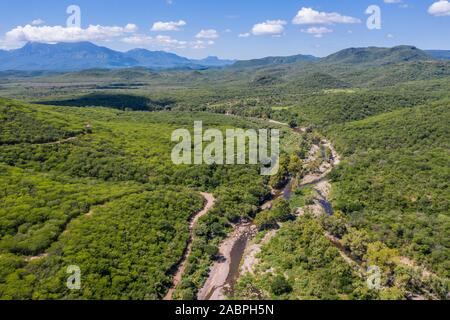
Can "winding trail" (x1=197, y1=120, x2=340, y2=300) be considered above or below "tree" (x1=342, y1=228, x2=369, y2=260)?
below

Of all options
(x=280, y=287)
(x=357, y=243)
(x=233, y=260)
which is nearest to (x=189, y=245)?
(x=233, y=260)

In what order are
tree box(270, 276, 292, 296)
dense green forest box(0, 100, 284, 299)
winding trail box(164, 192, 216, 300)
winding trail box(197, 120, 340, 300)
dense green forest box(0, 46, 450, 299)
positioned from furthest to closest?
winding trail box(164, 192, 216, 300) < winding trail box(197, 120, 340, 300) < tree box(270, 276, 292, 296) < dense green forest box(0, 46, 450, 299) < dense green forest box(0, 100, 284, 299)

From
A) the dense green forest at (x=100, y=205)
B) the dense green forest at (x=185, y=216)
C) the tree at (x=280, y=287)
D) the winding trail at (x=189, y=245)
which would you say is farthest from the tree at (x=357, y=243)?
the winding trail at (x=189, y=245)

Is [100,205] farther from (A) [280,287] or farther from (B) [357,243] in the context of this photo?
(B) [357,243]

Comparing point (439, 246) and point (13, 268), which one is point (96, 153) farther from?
point (439, 246)

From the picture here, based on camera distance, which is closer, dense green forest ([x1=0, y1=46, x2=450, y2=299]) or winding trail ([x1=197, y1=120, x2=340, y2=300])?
dense green forest ([x1=0, y1=46, x2=450, y2=299])

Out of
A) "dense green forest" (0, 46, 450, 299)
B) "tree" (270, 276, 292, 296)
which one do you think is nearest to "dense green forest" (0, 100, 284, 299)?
"dense green forest" (0, 46, 450, 299)

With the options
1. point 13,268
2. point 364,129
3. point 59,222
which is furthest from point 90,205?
point 364,129

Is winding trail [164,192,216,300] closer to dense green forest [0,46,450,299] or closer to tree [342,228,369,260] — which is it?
dense green forest [0,46,450,299]
